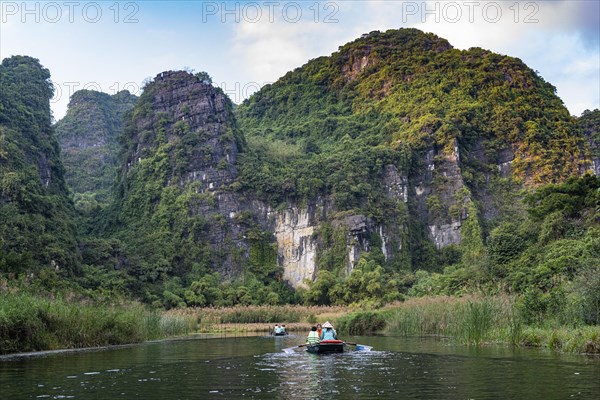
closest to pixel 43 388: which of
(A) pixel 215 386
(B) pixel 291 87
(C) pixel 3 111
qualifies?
(A) pixel 215 386

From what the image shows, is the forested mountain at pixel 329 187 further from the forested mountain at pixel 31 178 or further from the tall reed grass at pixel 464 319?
the tall reed grass at pixel 464 319

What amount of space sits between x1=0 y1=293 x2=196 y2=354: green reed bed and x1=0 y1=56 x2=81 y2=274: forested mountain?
17.7 m

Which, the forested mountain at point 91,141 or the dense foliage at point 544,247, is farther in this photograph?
the forested mountain at point 91,141

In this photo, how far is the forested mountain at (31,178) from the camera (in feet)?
215

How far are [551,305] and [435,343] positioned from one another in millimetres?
4915

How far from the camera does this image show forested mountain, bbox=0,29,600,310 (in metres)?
86.0

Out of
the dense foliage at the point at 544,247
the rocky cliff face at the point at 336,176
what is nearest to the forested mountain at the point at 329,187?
the rocky cliff face at the point at 336,176

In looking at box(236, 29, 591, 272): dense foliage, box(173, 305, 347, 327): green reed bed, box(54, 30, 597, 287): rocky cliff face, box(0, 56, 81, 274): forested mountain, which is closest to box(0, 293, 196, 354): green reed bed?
box(0, 56, 81, 274): forested mountain

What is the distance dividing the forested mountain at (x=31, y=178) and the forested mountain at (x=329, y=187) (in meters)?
1.22

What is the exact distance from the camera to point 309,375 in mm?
17734

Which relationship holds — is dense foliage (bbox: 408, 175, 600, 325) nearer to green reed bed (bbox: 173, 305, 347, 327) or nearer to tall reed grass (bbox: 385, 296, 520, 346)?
tall reed grass (bbox: 385, 296, 520, 346)

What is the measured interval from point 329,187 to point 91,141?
69.3m

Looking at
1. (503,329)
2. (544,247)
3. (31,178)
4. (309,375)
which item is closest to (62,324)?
(309,375)

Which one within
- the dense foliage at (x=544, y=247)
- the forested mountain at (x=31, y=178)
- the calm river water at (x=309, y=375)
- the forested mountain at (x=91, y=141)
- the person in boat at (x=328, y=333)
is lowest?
the calm river water at (x=309, y=375)
